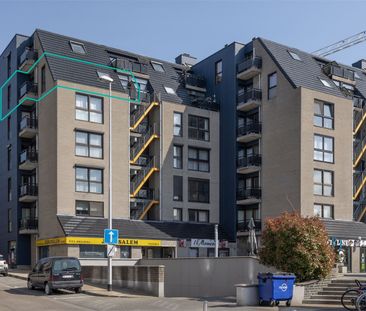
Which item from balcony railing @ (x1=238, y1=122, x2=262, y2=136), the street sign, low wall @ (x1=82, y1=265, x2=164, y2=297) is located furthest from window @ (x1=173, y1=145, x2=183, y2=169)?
the street sign

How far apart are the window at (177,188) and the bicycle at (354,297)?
26.0m

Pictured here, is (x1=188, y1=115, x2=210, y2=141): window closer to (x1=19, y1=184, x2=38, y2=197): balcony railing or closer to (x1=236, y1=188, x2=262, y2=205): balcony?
(x1=236, y1=188, x2=262, y2=205): balcony

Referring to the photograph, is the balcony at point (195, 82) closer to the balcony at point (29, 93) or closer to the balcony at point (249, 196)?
the balcony at point (249, 196)

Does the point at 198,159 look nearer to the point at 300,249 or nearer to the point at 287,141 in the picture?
the point at 287,141

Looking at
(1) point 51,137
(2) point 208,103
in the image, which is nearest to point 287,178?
(2) point 208,103

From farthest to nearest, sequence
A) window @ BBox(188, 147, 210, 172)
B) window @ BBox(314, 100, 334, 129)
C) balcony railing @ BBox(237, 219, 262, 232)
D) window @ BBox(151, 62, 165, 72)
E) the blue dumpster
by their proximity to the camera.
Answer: window @ BBox(151, 62, 165, 72) → window @ BBox(188, 147, 210, 172) → balcony railing @ BBox(237, 219, 262, 232) → window @ BBox(314, 100, 334, 129) → the blue dumpster

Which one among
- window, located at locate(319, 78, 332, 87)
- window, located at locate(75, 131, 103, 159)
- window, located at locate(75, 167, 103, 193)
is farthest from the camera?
window, located at locate(319, 78, 332, 87)

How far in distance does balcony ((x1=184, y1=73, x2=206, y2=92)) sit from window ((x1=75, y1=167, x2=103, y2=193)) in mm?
12756

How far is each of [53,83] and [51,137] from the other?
3.68 meters

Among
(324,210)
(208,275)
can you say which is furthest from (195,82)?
(208,275)

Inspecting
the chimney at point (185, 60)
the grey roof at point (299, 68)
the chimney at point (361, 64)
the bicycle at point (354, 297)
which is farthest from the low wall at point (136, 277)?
the chimney at point (361, 64)

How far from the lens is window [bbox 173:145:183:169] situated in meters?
45.0

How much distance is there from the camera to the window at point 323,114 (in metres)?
42.3

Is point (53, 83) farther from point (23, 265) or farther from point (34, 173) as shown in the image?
point (23, 265)
